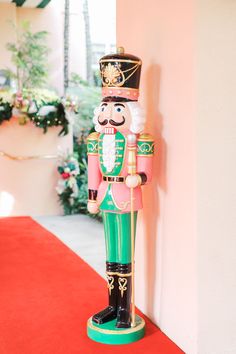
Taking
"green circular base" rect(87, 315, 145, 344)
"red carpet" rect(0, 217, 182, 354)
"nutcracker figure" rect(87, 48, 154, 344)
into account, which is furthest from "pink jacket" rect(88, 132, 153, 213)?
"red carpet" rect(0, 217, 182, 354)

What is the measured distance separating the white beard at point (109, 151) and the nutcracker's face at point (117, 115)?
6 cm

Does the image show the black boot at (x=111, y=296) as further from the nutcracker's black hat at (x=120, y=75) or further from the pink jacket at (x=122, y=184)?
the nutcracker's black hat at (x=120, y=75)


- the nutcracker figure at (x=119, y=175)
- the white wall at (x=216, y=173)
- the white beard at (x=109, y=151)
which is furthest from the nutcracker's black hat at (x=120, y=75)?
the white wall at (x=216, y=173)

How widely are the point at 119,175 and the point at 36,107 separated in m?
4.33

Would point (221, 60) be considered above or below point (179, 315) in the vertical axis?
above

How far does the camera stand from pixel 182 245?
2.76 meters

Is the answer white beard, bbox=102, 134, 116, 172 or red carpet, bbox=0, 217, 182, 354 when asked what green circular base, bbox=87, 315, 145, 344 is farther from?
white beard, bbox=102, 134, 116, 172

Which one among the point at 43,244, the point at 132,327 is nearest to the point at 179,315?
the point at 132,327

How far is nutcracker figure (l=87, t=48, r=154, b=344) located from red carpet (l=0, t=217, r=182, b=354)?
14cm

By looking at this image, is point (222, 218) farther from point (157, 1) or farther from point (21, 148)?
point (21, 148)

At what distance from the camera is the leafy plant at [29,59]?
721 cm

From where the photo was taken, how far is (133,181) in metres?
2.72

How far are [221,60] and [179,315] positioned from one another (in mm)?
1326

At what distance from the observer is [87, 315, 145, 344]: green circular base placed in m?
2.84
